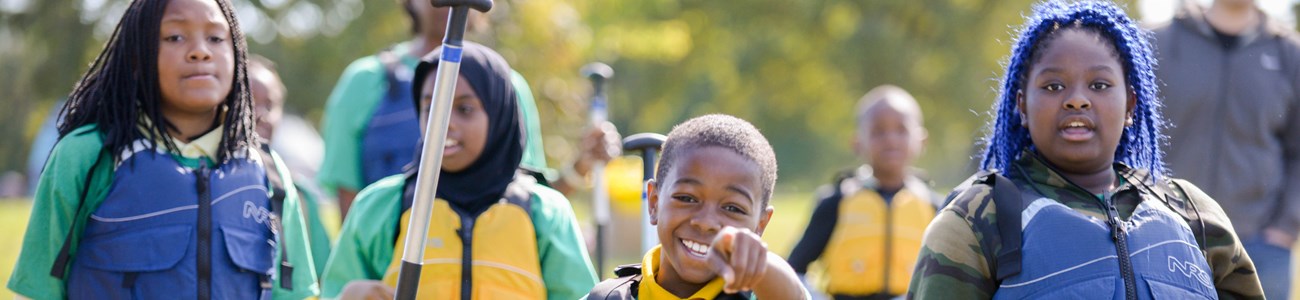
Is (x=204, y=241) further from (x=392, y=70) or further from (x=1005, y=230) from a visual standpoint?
(x=1005, y=230)

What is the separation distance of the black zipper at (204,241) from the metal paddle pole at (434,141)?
91 centimetres

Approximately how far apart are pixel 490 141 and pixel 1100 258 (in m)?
2.03

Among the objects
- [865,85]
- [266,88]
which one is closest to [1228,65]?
[266,88]

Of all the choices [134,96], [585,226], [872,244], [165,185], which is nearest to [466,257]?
[165,185]

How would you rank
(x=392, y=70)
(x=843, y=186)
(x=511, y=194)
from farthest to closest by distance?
(x=843, y=186)
(x=392, y=70)
(x=511, y=194)

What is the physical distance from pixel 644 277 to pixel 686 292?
4.4 inches

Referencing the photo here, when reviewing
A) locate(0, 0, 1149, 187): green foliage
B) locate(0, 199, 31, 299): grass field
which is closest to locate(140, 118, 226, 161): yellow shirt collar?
locate(0, 199, 31, 299): grass field

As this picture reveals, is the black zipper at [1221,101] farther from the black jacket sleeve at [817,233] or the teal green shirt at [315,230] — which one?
the teal green shirt at [315,230]

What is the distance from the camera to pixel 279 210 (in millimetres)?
4773

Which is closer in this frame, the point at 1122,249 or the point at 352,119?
the point at 1122,249

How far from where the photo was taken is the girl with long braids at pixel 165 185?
4.34 meters

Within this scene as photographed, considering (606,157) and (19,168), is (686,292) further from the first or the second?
(19,168)

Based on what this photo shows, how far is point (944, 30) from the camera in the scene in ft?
98.7

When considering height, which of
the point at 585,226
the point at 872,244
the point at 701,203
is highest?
the point at 701,203
